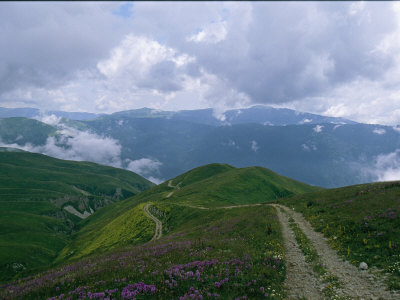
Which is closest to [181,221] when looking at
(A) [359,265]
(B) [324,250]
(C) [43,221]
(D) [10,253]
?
(B) [324,250]

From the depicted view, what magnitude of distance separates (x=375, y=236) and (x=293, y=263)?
27.2 feet

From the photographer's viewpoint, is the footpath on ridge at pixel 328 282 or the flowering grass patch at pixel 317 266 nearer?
the footpath on ridge at pixel 328 282

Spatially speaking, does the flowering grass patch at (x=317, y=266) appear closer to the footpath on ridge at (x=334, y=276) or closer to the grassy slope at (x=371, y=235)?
the footpath on ridge at (x=334, y=276)

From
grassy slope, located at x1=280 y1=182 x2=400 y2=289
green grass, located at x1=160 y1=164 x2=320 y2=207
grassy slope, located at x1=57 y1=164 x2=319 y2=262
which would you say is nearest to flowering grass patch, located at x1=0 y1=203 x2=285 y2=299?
grassy slope, located at x1=280 y1=182 x2=400 y2=289

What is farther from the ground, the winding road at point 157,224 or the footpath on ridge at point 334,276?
the footpath on ridge at point 334,276

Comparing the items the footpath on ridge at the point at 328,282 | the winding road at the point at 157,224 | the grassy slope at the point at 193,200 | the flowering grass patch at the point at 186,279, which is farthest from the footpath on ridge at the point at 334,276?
the grassy slope at the point at 193,200

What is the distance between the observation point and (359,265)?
1436 centimetres

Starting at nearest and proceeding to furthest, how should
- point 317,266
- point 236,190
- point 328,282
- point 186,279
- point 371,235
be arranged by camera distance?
point 186,279 < point 328,282 < point 317,266 < point 371,235 < point 236,190

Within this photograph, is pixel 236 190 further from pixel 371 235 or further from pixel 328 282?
pixel 328 282

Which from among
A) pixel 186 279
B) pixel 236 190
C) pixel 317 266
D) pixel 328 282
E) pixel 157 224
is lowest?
pixel 157 224

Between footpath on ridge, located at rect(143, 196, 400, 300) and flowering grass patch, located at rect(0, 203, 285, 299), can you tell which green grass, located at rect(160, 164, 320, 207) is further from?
flowering grass patch, located at rect(0, 203, 285, 299)

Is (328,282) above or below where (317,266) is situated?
above

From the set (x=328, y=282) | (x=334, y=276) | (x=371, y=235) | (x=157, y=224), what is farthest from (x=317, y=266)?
(x=157, y=224)

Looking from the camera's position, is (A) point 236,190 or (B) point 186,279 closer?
(B) point 186,279
